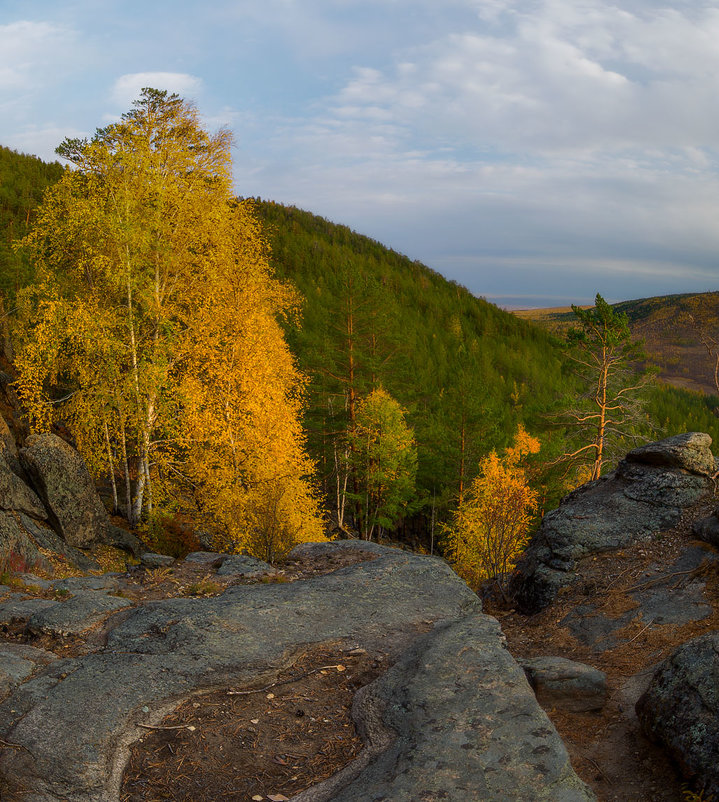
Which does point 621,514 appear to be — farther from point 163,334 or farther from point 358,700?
point 163,334

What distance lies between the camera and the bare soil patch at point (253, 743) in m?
4.31

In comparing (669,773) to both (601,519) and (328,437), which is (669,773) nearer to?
(601,519)

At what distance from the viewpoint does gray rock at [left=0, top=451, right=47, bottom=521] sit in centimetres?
1384

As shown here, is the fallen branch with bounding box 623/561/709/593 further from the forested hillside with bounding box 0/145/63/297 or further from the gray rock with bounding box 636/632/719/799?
the forested hillside with bounding box 0/145/63/297

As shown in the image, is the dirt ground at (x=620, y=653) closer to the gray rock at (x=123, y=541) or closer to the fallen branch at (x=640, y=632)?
the fallen branch at (x=640, y=632)

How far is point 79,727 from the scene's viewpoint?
480 cm

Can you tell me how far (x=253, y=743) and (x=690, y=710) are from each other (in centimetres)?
350

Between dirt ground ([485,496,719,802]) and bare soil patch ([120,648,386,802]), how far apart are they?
1.99m

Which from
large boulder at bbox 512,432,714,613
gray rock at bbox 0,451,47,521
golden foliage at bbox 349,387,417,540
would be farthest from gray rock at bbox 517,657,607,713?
golden foliage at bbox 349,387,417,540

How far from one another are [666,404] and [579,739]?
376 ft

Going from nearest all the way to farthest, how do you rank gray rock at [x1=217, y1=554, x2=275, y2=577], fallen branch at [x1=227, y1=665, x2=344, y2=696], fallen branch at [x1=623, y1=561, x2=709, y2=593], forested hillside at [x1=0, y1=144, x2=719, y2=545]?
fallen branch at [x1=227, y1=665, x2=344, y2=696], fallen branch at [x1=623, y1=561, x2=709, y2=593], gray rock at [x1=217, y1=554, x2=275, y2=577], forested hillside at [x1=0, y1=144, x2=719, y2=545]

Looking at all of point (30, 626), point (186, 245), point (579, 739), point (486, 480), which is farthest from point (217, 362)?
point (486, 480)

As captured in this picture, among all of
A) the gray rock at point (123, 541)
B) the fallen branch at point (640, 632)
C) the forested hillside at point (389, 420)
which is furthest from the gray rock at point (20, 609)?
the forested hillside at point (389, 420)

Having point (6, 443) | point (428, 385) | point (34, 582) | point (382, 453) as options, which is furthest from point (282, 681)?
point (428, 385)
